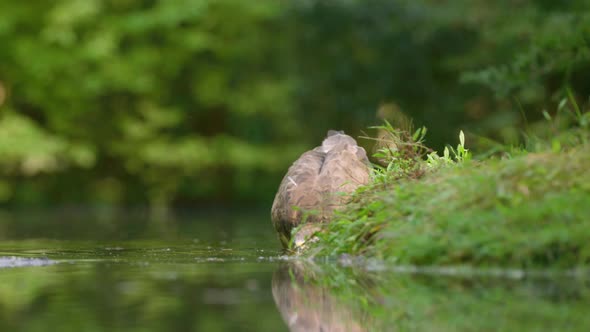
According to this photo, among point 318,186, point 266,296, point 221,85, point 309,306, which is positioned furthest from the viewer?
point 221,85

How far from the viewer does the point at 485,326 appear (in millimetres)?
3389

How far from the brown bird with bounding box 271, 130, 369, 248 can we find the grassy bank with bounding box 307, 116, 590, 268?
63 centimetres

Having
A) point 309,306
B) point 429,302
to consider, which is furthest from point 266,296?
point 429,302

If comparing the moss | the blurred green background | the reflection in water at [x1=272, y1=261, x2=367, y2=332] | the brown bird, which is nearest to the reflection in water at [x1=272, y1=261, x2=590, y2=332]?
the reflection in water at [x1=272, y1=261, x2=367, y2=332]

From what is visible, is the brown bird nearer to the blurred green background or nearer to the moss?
the moss

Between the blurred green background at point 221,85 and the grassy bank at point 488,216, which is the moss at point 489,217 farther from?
the blurred green background at point 221,85

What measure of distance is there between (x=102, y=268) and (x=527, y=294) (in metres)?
2.54

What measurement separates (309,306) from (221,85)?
59.3 ft

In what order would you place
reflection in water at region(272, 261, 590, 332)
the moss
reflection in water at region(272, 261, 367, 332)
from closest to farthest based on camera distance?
reflection in water at region(272, 261, 590, 332) → reflection in water at region(272, 261, 367, 332) → the moss

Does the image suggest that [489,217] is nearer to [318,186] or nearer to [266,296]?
[266,296]

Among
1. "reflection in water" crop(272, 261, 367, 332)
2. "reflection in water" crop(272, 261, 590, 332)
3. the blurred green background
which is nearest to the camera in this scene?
"reflection in water" crop(272, 261, 590, 332)

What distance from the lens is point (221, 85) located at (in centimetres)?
2205

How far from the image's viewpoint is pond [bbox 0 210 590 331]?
11.8 ft

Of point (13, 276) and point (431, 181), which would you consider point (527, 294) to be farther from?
point (13, 276)
